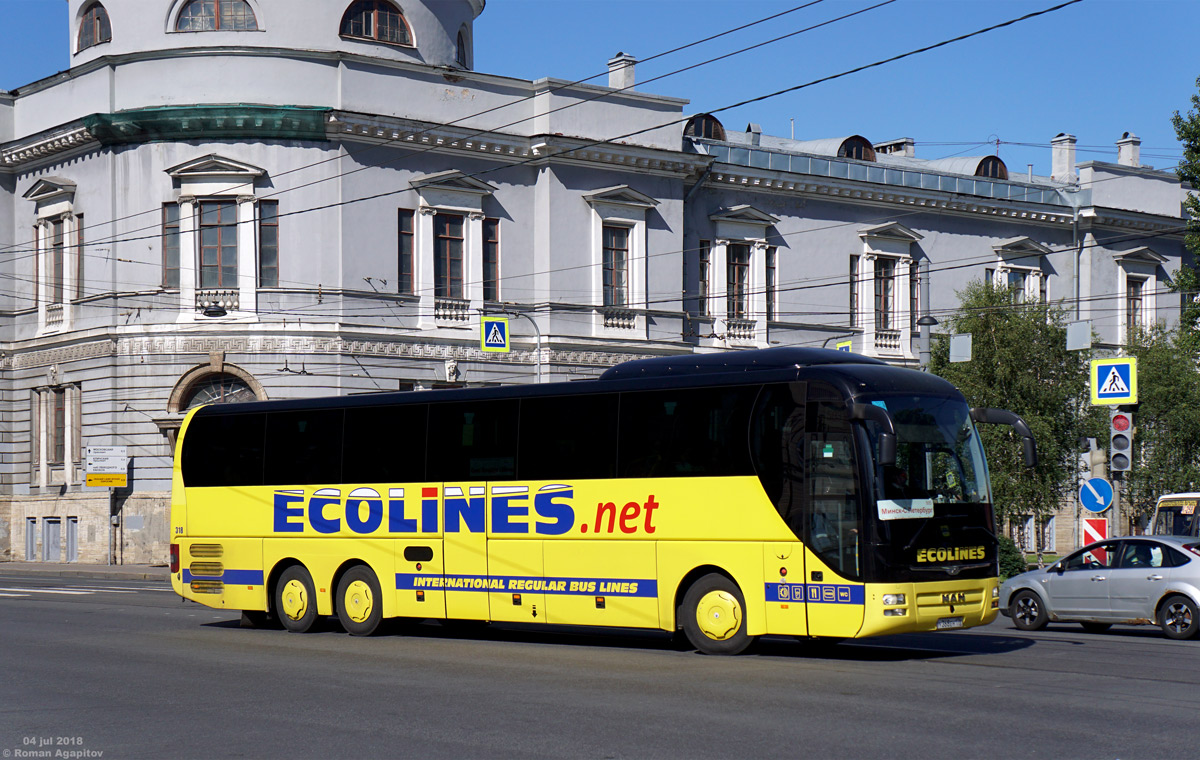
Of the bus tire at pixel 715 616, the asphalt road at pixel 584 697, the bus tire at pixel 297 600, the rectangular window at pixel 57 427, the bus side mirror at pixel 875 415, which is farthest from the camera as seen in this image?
the rectangular window at pixel 57 427

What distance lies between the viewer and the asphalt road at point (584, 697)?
33.1ft

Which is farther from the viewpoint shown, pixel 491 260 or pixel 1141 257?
pixel 1141 257

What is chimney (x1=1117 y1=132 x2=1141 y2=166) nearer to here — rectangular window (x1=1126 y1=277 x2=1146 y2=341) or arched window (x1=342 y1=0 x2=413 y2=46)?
rectangular window (x1=1126 y1=277 x2=1146 y2=341)

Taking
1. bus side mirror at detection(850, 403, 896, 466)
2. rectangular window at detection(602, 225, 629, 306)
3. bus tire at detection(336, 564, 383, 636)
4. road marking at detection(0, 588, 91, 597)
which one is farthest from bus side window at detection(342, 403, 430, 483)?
rectangular window at detection(602, 225, 629, 306)

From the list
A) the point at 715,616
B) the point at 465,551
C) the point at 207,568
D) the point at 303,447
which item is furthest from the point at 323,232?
the point at 715,616

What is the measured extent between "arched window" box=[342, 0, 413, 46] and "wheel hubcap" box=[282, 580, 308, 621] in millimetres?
23992

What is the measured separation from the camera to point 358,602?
19.4 meters

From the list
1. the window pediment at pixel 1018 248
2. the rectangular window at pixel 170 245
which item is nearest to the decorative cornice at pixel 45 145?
the rectangular window at pixel 170 245

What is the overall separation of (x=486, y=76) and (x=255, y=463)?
23.0 metres

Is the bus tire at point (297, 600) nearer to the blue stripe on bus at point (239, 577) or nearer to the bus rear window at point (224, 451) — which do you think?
the blue stripe on bus at point (239, 577)

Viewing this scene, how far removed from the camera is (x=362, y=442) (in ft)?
63.3

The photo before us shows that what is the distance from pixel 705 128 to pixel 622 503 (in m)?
34.1

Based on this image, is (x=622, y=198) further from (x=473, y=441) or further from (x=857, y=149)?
(x=473, y=441)

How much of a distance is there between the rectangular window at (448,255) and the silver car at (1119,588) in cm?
2249
